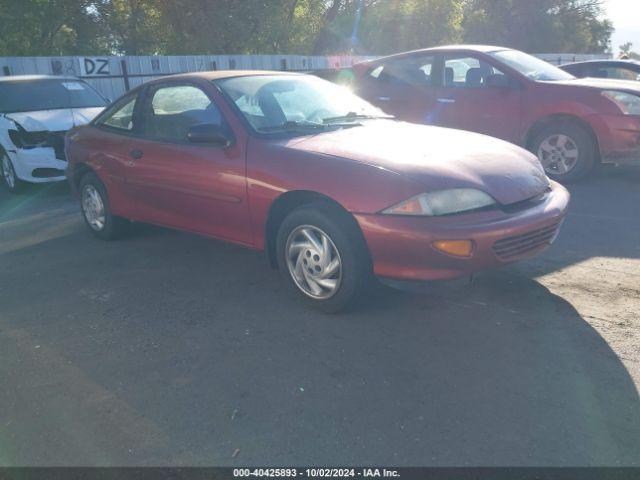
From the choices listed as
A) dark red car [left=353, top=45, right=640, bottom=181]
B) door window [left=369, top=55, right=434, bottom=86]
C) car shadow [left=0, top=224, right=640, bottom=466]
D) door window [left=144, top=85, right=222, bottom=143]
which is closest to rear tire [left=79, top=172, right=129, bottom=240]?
door window [left=144, top=85, right=222, bottom=143]

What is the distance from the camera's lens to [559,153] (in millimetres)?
7246

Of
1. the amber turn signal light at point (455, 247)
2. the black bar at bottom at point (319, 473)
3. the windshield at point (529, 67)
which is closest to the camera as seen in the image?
the black bar at bottom at point (319, 473)

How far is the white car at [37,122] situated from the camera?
7613 millimetres

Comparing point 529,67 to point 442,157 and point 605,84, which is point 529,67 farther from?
point 442,157

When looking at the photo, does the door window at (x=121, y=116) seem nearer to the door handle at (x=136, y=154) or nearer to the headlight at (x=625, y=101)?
the door handle at (x=136, y=154)

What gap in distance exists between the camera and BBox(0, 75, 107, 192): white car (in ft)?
25.0

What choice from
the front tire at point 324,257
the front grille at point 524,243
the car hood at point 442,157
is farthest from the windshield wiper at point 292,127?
the front grille at point 524,243

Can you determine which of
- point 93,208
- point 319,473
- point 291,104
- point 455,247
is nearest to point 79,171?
point 93,208

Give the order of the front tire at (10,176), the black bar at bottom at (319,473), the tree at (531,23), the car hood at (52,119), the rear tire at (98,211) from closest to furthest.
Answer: the black bar at bottom at (319,473) < the rear tire at (98,211) < the car hood at (52,119) < the front tire at (10,176) < the tree at (531,23)

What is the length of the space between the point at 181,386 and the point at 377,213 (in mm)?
1423

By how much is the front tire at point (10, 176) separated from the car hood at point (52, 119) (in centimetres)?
53

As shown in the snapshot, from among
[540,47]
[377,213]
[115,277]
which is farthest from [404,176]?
[540,47]

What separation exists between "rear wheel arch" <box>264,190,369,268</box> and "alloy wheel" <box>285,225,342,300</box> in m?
0.17

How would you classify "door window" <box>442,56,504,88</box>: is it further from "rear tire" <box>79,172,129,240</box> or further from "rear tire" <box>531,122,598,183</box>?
"rear tire" <box>79,172,129,240</box>
